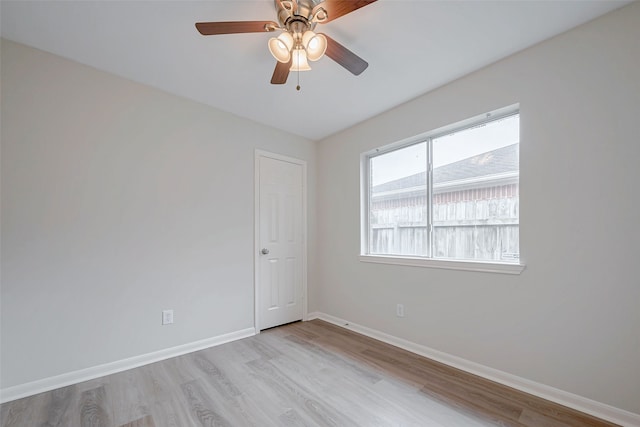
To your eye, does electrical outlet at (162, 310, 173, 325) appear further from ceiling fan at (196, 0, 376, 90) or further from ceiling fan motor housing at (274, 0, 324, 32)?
ceiling fan motor housing at (274, 0, 324, 32)

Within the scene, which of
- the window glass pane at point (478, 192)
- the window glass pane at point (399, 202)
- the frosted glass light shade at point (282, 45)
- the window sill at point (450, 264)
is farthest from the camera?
the window glass pane at point (399, 202)

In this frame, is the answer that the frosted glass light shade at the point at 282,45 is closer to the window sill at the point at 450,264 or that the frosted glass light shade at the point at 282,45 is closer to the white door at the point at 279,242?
the white door at the point at 279,242

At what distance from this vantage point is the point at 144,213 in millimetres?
2461

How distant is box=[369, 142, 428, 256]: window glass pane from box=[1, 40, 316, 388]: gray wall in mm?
1578

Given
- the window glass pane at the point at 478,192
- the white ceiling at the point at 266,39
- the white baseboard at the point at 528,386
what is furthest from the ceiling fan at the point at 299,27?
the white baseboard at the point at 528,386

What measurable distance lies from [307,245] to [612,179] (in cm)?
295

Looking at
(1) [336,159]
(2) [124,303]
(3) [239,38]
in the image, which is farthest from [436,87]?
(2) [124,303]

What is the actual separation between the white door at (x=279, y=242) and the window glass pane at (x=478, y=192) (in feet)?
5.77

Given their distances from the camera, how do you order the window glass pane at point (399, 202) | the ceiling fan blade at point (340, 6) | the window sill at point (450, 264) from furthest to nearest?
the window glass pane at point (399, 202), the window sill at point (450, 264), the ceiling fan blade at point (340, 6)

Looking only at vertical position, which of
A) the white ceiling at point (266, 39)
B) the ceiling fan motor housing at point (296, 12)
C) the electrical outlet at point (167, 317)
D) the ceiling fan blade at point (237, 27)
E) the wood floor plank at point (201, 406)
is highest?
the white ceiling at point (266, 39)

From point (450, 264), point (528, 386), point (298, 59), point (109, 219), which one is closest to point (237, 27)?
point (298, 59)

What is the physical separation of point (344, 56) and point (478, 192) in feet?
5.20

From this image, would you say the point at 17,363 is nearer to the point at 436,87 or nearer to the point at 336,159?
the point at 336,159

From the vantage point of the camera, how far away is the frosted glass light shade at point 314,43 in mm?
1520
